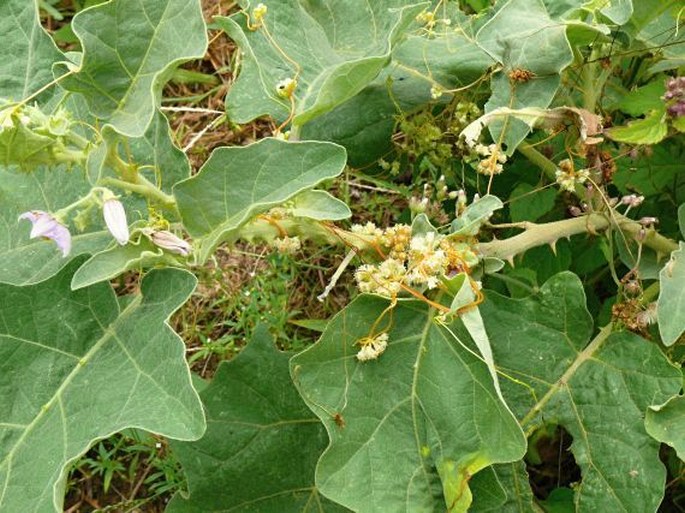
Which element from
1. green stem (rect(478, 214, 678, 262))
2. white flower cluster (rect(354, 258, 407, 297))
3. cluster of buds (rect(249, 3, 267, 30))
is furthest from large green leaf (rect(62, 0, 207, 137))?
green stem (rect(478, 214, 678, 262))

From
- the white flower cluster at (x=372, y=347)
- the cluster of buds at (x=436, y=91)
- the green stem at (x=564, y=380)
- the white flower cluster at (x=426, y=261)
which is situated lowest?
the green stem at (x=564, y=380)

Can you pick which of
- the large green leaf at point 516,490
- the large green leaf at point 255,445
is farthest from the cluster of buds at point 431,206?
the large green leaf at point 516,490

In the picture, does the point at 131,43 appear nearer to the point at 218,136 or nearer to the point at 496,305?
the point at 496,305

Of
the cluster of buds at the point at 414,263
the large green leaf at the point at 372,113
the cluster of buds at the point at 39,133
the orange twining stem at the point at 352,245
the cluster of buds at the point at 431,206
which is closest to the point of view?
the cluster of buds at the point at 39,133

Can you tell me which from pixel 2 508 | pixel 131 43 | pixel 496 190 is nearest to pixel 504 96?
pixel 496 190

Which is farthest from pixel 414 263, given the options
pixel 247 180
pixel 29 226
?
pixel 29 226

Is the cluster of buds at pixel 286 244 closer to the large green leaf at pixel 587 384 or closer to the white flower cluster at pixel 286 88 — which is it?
the white flower cluster at pixel 286 88

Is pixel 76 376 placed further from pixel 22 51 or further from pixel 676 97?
pixel 676 97
